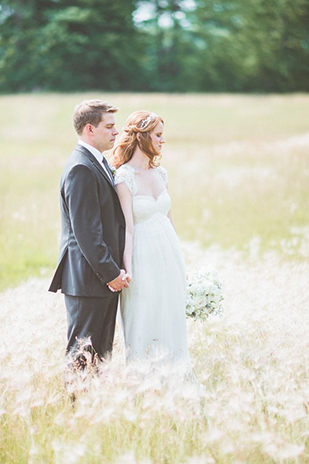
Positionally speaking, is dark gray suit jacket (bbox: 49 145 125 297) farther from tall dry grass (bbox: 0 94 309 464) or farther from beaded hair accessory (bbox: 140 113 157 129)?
tall dry grass (bbox: 0 94 309 464)

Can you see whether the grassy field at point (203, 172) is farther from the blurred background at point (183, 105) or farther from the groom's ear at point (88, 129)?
the groom's ear at point (88, 129)

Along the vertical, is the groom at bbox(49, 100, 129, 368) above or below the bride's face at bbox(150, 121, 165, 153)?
below

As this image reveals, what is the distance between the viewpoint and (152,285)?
12.9ft

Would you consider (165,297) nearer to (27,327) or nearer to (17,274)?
(27,327)

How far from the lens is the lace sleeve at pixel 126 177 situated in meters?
3.84

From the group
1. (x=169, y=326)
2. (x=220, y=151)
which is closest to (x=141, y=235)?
(x=169, y=326)

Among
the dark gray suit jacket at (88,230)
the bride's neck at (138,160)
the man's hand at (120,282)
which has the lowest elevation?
the man's hand at (120,282)

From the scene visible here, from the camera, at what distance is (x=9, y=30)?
30.5 metres

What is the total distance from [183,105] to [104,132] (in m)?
19.1

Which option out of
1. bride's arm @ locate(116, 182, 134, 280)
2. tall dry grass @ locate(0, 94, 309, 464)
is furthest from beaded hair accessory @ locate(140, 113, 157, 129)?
tall dry grass @ locate(0, 94, 309, 464)

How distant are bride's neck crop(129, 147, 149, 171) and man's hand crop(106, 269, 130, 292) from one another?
0.80m

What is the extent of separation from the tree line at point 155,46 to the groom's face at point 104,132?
91.7 ft

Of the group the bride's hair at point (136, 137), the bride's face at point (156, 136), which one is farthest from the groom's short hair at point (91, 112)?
the bride's face at point (156, 136)

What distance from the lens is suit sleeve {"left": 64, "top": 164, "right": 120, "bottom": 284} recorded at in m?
3.56
